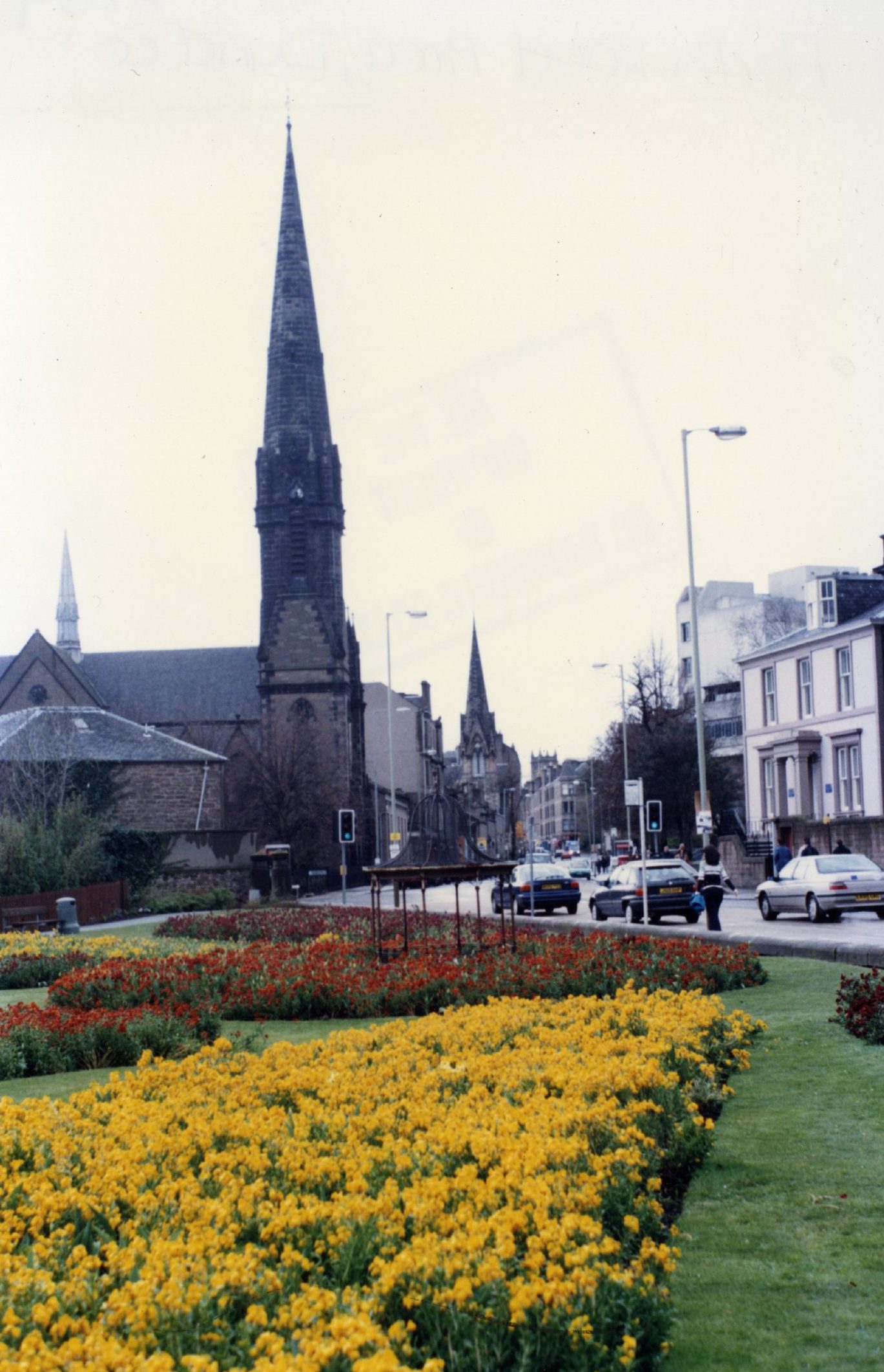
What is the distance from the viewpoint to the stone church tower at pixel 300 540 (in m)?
86.1

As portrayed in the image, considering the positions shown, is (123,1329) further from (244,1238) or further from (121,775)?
(121,775)

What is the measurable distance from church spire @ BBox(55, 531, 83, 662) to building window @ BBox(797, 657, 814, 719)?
100708mm

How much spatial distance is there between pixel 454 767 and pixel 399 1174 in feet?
592

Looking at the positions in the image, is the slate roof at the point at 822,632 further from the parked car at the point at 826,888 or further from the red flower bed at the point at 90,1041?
the red flower bed at the point at 90,1041

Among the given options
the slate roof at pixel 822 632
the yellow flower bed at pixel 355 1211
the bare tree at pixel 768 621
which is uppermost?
the bare tree at pixel 768 621

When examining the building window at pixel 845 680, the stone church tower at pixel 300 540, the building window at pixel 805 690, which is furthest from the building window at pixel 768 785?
the stone church tower at pixel 300 540

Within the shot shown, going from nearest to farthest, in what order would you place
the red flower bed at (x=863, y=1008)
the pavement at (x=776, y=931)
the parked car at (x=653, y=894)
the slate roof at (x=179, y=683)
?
the red flower bed at (x=863, y=1008) → the pavement at (x=776, y=931) → the parked car at (x=653, y=894) → the slate roof at (x=179, y=683)

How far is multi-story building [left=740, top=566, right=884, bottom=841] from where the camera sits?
51000 mm

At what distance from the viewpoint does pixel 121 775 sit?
66.8m

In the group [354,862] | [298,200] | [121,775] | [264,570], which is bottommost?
[354,862]

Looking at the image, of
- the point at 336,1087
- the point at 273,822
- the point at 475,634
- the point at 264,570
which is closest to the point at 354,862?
the point at 273,822

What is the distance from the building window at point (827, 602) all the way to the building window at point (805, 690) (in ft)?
5.51

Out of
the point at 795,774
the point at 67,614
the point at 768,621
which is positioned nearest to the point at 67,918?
the point at 795,774

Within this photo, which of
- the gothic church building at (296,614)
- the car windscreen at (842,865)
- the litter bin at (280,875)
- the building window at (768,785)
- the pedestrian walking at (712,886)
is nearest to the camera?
the pedestrian walking at (712,886)
